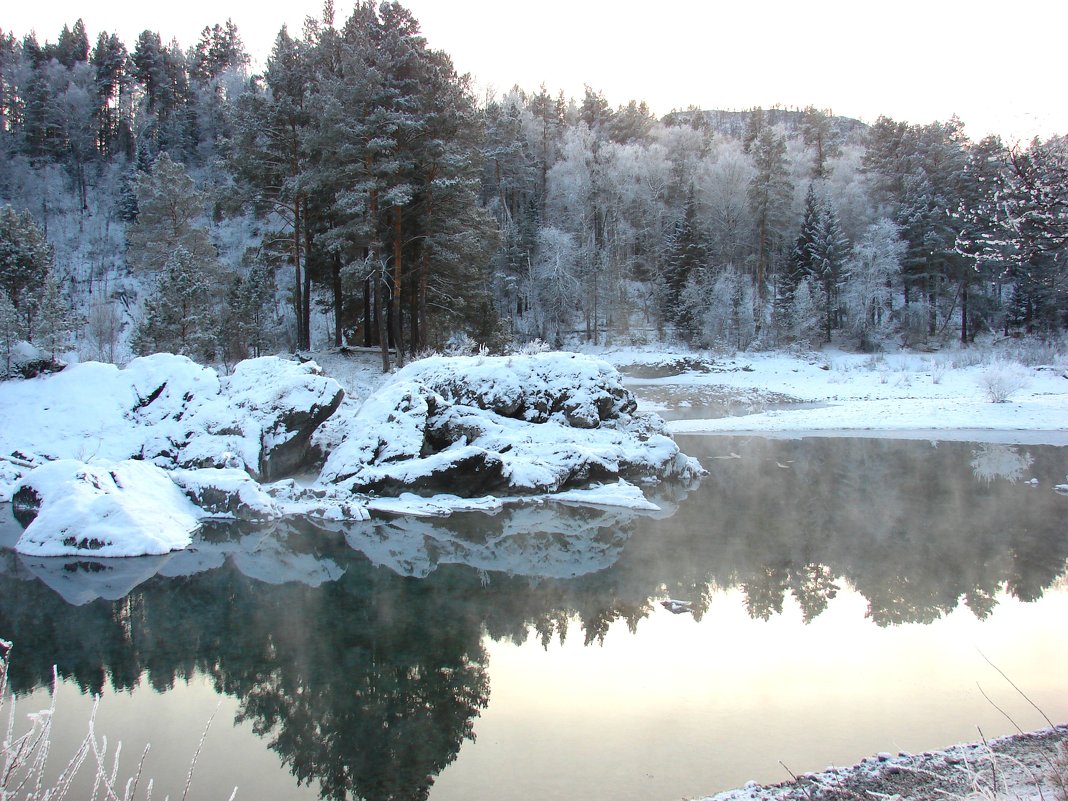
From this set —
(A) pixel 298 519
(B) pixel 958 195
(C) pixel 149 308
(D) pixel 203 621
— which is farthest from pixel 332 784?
(B) pixel 958 195

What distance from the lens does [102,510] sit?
11.0 meters

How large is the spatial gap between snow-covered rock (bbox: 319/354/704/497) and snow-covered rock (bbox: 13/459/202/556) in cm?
314

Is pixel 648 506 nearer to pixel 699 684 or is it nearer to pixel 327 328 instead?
pixel 699 684

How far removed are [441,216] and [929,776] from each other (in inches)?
903

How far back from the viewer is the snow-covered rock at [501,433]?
14.0 meters

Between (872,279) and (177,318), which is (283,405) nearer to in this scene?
(177,318)

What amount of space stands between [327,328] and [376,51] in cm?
1834

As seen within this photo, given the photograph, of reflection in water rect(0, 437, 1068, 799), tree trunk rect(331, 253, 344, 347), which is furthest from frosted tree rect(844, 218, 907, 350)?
tree trunk rect(331, 253, 344, 347)

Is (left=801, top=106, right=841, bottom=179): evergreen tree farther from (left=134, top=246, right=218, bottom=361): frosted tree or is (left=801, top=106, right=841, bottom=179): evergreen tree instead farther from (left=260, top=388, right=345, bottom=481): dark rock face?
(left=260, top=388, right=345, bottom=481): dark rock face

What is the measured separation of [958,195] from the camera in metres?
43.1

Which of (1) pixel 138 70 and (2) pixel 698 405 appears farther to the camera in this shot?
(1) pixel 138 70

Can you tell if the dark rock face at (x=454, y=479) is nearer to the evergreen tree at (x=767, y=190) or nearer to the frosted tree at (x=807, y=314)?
the frosted tree at (x=807, y=314)

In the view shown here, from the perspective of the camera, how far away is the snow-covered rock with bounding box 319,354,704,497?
46.0 ft

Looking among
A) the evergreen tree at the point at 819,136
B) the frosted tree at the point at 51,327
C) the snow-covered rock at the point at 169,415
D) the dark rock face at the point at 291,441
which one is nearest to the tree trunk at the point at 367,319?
the frosted tree at the point at 51,327
